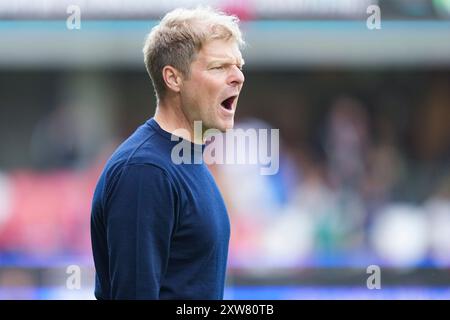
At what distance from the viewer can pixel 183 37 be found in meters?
4.13

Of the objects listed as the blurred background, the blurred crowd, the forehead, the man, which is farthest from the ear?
the blurred crowd

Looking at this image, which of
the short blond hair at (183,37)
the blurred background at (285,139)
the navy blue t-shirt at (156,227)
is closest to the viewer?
the navy blue t-shirt at (156,227)

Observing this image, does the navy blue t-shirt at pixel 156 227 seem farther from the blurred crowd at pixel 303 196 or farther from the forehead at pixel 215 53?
the blurred crowd at pixel 303 196

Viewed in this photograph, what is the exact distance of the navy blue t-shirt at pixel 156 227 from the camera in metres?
3.81

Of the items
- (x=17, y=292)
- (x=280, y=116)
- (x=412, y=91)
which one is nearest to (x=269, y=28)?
(x=280, y=116)

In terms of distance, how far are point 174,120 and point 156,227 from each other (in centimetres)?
53

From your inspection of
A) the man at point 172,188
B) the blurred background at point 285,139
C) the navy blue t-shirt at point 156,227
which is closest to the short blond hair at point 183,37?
the man at point 172,188

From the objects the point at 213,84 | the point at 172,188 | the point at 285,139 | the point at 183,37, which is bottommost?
the point at 172,188

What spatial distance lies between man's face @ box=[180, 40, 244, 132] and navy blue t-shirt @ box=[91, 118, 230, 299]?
17 centimetres

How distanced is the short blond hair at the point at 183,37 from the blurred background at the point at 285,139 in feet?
21.4

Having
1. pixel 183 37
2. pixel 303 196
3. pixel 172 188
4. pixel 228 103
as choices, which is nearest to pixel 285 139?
pixel 303 196

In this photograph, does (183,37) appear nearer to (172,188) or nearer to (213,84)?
(213,84)

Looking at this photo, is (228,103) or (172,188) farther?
(228,103)
